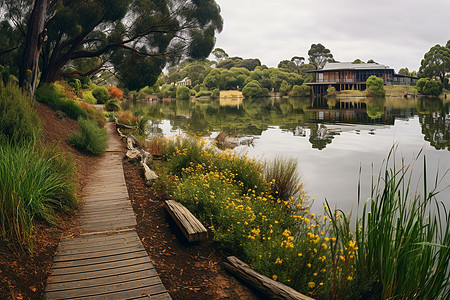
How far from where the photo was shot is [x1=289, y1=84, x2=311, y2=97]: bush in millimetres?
65875

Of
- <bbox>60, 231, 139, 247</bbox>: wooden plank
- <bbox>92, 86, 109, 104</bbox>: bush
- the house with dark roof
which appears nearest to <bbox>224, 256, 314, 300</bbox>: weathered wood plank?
<bbox>60, 231, 139, 247</bbox>: wooden plank

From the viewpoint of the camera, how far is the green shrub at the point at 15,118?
6508 mm

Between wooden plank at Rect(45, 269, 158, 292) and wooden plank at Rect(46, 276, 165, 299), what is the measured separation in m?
0.04

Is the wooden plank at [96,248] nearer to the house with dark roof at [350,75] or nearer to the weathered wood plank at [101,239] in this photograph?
the weathered wood plank at [101,239]

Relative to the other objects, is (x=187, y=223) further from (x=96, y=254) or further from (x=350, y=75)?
(x=350, y=75)

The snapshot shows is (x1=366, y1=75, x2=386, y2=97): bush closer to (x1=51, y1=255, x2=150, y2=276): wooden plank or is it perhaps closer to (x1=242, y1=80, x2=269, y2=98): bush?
(x1=242, y1=80, x2=269, y2=98): bush

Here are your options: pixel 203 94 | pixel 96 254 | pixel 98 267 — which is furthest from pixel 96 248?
pixel 203 94

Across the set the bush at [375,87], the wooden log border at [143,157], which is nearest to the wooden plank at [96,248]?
the wooden log border at [143,157]

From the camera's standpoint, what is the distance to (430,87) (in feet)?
169

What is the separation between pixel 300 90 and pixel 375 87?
47.8 feet

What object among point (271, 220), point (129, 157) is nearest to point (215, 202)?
point (271, 220)

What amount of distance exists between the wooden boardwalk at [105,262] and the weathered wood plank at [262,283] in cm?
93

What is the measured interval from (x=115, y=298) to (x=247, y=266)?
1.46 metres

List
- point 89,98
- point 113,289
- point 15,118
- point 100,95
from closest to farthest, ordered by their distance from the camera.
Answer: point 113,289
point 15,118
point 89,98
point 100,95
